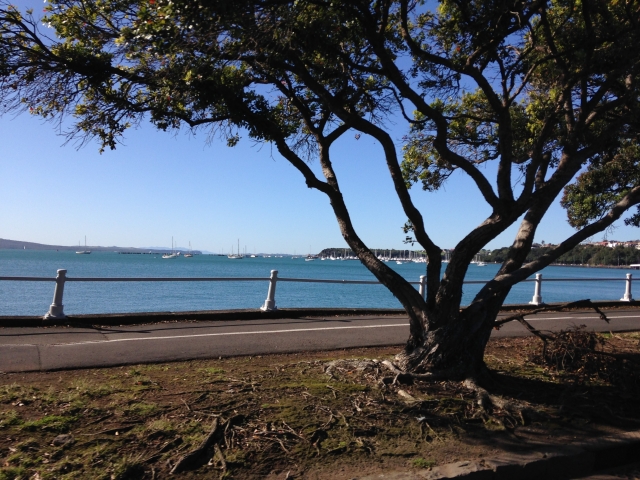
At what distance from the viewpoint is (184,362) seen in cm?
→ 817

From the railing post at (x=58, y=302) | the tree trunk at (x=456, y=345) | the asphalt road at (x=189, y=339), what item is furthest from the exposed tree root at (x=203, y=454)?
the railing post at (x=58, y=302)

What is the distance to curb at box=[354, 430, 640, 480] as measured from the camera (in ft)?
15.1

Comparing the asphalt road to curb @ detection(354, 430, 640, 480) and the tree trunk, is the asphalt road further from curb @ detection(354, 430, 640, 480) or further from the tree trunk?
curb @ detection(354, 430, 640, 480)

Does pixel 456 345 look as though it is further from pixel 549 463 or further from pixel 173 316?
pixel 173 316

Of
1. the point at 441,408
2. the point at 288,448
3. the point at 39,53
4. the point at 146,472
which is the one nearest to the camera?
the point at 146,472

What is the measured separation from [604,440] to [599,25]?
6922 millimetres

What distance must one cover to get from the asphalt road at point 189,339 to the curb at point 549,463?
15.8ft

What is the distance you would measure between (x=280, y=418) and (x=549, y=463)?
2.45 m

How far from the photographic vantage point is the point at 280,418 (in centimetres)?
535

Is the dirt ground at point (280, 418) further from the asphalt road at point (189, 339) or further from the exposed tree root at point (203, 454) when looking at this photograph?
the asphalt road at point (189, 339)

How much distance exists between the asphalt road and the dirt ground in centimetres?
90

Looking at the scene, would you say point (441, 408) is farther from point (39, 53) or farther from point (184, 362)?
point (39, 53)

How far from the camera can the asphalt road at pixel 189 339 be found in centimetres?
820

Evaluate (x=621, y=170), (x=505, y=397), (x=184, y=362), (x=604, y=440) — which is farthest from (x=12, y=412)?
(x=621, y=170)
